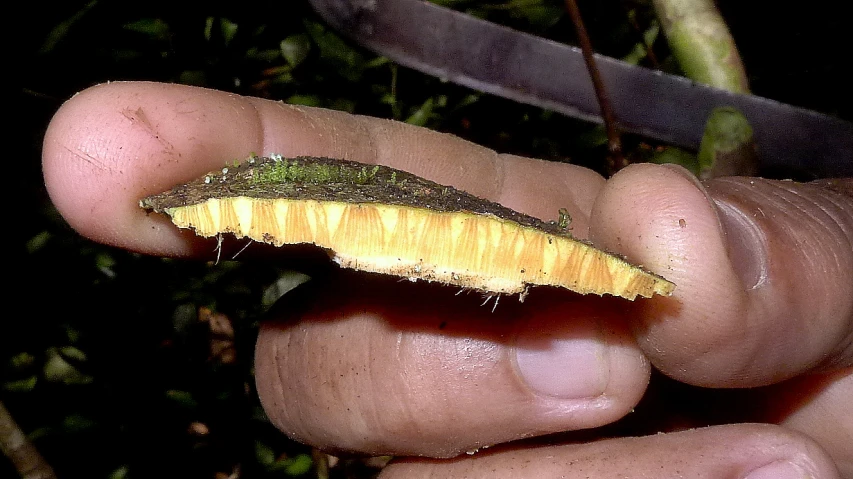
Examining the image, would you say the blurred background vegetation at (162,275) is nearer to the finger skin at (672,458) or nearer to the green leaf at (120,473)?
the green leaf at (120,473)

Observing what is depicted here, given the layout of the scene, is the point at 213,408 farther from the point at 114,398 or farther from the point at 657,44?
the point at 657,44

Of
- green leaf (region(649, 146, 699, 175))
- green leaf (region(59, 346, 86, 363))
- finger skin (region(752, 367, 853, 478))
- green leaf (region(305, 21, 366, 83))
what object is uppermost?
green leaf (region(305, 21, 366, 83))

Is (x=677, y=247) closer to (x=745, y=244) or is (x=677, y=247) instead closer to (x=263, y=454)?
(x=745, y=244)

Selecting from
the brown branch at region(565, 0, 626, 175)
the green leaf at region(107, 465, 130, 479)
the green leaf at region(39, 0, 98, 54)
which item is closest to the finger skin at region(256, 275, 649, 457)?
the green leaf at region(107, 465, 130, 479)

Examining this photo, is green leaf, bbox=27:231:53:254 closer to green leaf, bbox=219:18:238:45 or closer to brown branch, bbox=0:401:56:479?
brown branch, bbox=0:401:56:479

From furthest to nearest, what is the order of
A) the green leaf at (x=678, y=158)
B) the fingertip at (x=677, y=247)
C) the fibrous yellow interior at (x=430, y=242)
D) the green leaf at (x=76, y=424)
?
1. the green leaf at (x=678, y=158)
2. the green leaf at (x=76, y=424)
3. the fingertip at (x=677, y=247)
4. the fibrous yellow interior at (x=430, y=242)

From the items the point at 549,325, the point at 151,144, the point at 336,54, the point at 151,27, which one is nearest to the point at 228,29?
the point at 151,27

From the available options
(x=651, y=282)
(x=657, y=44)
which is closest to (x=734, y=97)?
(x=657, y=44)

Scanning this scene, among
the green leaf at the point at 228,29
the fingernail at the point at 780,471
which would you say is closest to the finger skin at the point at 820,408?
the fingernail at the point at 780,471
